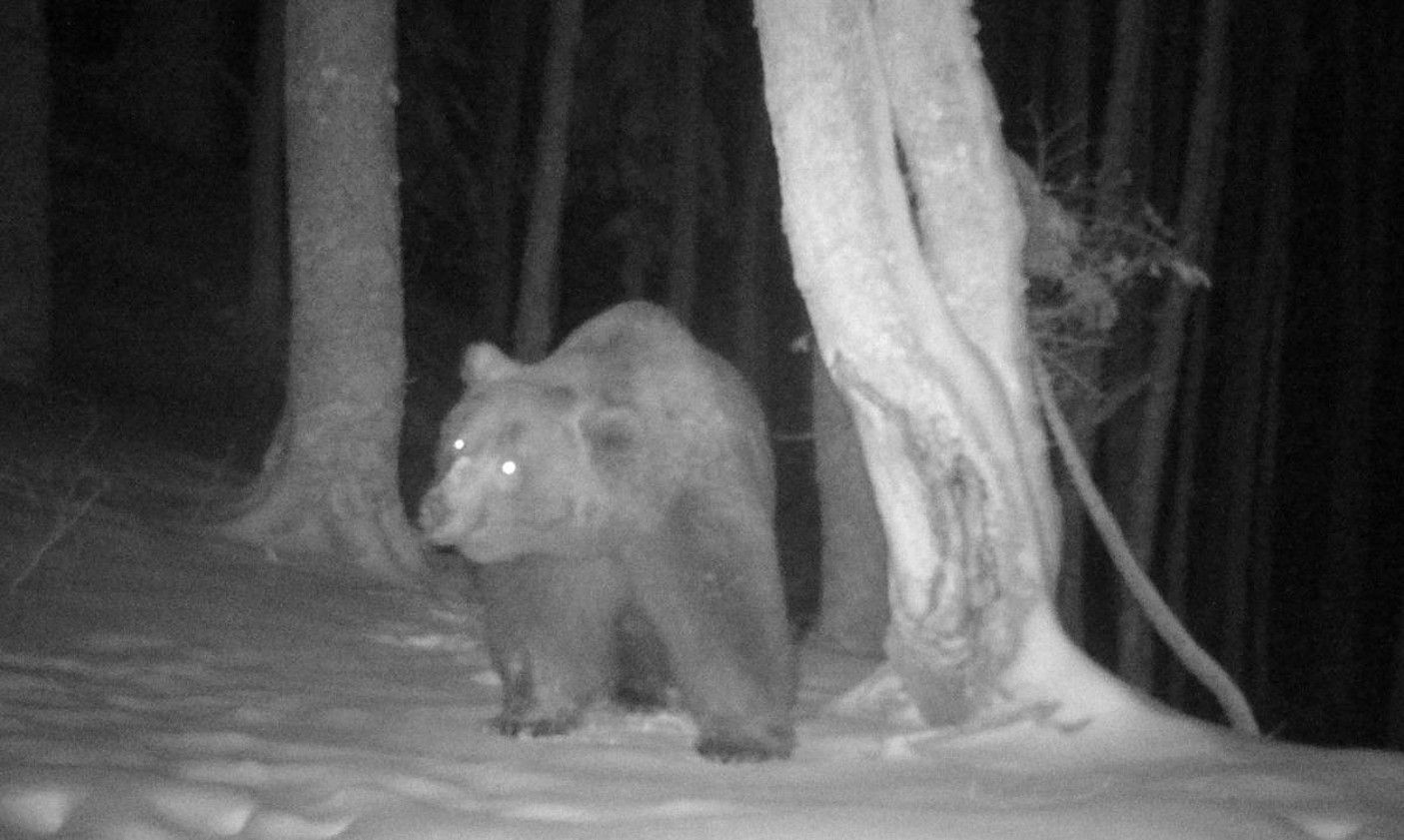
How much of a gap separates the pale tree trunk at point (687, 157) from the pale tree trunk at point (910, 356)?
17.7 meters

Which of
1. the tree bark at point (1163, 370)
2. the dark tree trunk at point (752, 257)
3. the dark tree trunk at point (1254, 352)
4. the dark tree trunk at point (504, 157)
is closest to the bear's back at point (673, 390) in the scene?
the tree bark at point (1163, 370)

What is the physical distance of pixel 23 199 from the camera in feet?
52.2

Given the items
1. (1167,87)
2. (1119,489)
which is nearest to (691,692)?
(1119,489)

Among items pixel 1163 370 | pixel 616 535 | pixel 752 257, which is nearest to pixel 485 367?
pixel 616 535

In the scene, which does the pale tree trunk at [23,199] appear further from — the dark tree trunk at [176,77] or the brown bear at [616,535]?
the dark tree trunk at [176,77]

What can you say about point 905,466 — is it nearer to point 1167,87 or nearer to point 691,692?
point 691,692

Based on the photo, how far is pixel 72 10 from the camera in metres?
32.5

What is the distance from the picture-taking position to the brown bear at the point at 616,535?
631cm

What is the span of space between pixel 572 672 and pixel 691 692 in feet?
1.75

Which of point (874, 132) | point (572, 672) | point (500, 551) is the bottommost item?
point (572, 672)

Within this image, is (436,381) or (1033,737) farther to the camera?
(436,381)

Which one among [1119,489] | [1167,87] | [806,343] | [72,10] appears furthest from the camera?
[72,10]

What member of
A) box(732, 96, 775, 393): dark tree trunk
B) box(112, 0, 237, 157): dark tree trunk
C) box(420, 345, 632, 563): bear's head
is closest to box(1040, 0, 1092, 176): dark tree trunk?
box(732, 96, 775, 393): dark tree trunk

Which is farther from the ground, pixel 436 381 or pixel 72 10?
Answer: pixel 72 10
